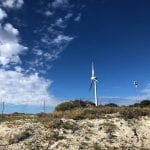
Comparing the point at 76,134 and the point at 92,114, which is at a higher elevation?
the point at 92,114

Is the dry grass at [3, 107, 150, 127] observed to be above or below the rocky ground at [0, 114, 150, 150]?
above

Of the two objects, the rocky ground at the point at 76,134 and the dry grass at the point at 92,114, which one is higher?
the dry grass at the point at 92,114

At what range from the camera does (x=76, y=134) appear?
1863 inches

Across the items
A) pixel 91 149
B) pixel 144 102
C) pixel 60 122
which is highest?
pixel 144 102

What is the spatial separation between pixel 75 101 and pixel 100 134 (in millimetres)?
36570

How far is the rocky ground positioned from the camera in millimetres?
44312

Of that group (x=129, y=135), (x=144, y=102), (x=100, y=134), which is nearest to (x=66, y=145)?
(x=100, y=134)

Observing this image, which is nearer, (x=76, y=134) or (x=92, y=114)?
(x=76, y=134)

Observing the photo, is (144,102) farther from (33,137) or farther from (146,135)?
(33,137)

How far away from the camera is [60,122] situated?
4944 cm

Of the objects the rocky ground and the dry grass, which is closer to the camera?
the rocky ground

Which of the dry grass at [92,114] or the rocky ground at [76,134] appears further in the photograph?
the dry grass at [92,114]

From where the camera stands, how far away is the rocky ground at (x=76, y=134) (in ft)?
145

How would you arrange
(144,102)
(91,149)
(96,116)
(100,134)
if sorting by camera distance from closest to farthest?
(91,149) → (100,134) → (96,116) → (144,102)
